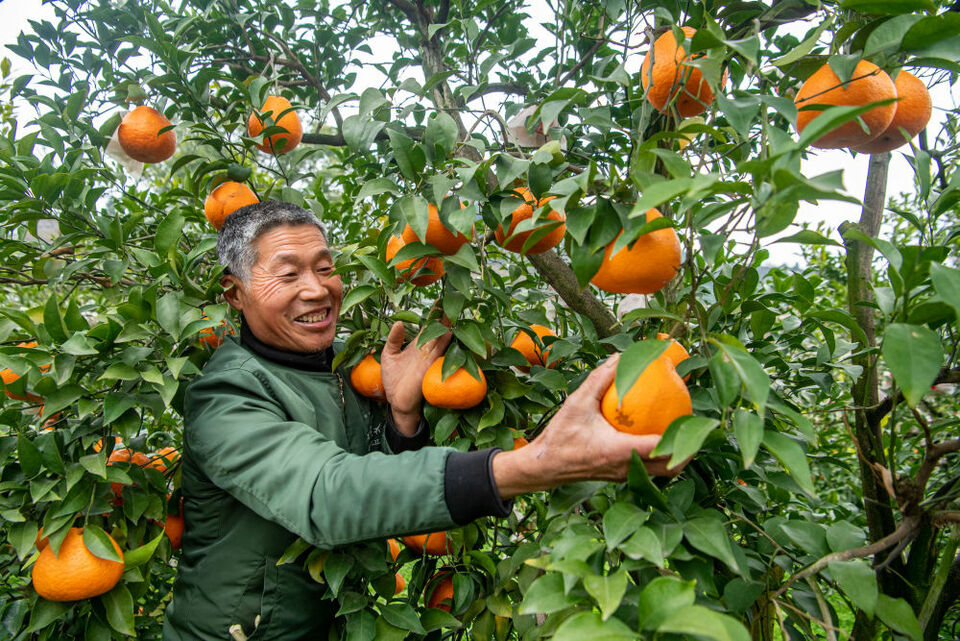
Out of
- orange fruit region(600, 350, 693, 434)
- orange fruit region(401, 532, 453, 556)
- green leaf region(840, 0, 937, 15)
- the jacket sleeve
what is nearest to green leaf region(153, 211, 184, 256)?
the jacket sleeve

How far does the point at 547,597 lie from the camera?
0.74 metres

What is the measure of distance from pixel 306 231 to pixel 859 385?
1344mm

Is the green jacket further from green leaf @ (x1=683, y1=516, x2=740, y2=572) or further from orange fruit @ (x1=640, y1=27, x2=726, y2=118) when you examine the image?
orange fruit @ (x1=640, y1=27, x2=726, y2=118)

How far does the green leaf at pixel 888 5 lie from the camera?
2.53 ft

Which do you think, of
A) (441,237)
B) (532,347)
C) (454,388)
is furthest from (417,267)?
(532,347)

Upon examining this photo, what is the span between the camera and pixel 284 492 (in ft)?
3.54

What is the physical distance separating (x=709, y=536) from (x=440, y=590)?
2.70 ft

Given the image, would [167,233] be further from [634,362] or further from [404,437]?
[634,362]

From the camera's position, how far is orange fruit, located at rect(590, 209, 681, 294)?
35.7 inches

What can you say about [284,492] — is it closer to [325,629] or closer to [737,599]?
[325,629]

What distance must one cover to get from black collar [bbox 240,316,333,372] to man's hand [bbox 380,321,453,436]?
0.18 meters

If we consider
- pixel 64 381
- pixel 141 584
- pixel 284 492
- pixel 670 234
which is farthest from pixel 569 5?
pixel 141 584

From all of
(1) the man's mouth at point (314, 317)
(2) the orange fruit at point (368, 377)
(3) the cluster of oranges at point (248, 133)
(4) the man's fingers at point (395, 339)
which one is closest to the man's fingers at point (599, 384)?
(4) the man's fingers at point (395, 339)

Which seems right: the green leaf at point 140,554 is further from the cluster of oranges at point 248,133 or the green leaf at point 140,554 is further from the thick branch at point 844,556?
the thick branch at point 844,556
